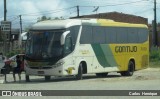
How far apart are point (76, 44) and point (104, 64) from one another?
3558 mm

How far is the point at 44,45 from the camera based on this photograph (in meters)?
28.5

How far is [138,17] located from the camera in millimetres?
96750

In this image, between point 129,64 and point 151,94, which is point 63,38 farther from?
point 151,94

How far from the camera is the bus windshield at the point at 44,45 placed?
92.4ft

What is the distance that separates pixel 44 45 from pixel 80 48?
2.31 m

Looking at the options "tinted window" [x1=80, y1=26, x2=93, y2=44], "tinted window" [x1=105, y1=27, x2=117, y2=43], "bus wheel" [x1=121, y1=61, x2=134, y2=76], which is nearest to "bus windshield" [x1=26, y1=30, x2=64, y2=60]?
"tinted window" [x1=80, y1=26, x2=93, y2=44]

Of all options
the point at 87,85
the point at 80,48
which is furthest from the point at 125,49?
the point at 87,85

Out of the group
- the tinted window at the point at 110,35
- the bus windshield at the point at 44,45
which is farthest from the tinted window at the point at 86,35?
the bus windshield at the point at 44,45

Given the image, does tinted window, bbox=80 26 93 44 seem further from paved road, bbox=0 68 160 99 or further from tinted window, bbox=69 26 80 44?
paved road, bbox=0 68 160 99

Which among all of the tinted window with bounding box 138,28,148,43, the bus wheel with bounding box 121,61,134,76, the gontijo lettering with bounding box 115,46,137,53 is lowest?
the bus wheel with bounding box 121,61,134,76

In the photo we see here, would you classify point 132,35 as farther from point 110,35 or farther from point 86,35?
point 86,35

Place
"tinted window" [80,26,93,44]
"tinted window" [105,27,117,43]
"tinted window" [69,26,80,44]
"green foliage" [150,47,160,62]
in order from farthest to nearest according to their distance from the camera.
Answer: "green foliage" [150,47,160,62]
"tinted window" [105,27,117,43]
"tinted window" [80,26,93,44]
"tinted window" [69,26,80,44]

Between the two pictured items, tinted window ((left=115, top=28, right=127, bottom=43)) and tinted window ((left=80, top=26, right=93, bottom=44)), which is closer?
tinted window ((left=80, top=26, right=93, bottom=44))

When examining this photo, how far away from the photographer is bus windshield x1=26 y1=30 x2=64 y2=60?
28.2 meters
